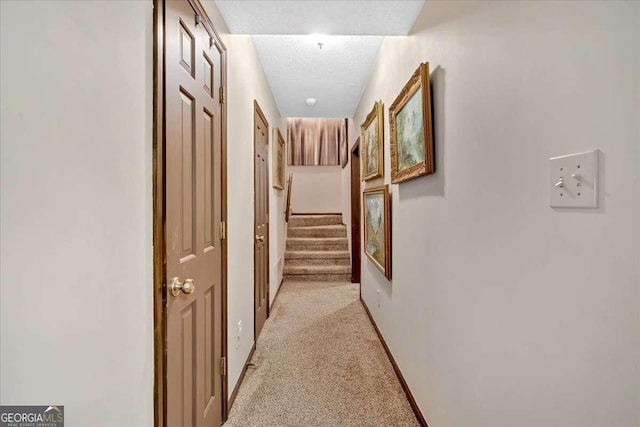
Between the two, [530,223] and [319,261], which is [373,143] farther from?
[319,261]

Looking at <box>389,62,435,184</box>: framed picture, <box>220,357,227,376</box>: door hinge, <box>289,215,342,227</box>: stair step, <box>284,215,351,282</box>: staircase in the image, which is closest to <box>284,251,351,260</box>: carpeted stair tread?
<box>284,215,351,282</box>: staircase

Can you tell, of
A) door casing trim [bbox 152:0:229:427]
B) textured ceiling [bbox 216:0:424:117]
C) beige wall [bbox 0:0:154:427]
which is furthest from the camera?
textured ceiling [bbox 216:0:424:117]

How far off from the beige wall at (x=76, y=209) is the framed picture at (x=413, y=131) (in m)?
1.17

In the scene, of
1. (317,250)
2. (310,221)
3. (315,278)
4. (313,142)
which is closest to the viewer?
(315,278)

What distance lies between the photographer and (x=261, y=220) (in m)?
2.85

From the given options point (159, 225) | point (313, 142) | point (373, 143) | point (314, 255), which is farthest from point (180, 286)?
point (313, 142)

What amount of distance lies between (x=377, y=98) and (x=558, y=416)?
8.13 feet

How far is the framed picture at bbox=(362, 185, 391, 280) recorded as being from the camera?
224cm

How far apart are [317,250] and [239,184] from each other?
3.42 m

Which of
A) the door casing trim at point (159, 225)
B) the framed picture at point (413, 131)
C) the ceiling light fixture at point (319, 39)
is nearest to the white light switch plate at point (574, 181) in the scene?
the framed picture at point (413, 131)

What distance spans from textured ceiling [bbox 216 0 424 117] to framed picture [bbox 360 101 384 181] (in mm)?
483

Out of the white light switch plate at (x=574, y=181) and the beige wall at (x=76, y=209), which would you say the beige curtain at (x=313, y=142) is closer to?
the beige wall at (x=76, y=209)

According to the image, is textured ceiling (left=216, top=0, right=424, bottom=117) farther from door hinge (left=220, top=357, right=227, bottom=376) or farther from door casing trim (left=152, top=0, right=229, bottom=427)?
door hinge (left=220, top=357, right=227, bottom=376)

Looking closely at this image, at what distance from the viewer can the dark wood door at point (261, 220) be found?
2.54 m
